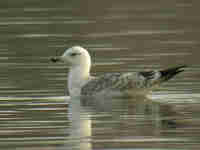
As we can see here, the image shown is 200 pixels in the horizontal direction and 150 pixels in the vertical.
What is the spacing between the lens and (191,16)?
94.5 feet

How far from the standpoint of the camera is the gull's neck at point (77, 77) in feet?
58.8

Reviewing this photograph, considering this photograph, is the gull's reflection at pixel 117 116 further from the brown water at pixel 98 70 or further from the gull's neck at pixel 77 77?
the gull's neck at pixel 77 77

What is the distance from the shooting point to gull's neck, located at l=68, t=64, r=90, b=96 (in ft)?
58.8

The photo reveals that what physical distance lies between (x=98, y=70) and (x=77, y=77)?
6.32 feet

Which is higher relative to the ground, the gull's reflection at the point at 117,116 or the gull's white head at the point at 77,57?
the gull's white head at the point at 77,57

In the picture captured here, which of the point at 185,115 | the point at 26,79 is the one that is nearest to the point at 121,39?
the point at 26,79

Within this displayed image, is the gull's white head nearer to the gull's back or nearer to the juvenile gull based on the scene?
the juvenile gull

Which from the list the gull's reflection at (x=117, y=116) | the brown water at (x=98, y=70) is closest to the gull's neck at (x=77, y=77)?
the brown water at (x=98, y=70)

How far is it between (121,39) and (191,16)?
5.10 metres

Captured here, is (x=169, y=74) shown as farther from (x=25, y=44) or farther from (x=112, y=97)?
(x=25, y=44)

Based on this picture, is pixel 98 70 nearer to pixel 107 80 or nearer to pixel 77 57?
pixel 77 57

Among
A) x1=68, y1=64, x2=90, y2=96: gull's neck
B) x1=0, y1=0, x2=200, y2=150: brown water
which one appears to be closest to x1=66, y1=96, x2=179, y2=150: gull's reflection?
x1=0, y1=0, x2=200, y2=150: brown water

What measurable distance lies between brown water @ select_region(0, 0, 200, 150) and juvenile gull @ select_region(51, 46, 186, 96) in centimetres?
27

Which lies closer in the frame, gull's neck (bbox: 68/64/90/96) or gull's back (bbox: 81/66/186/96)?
gull's back (bbox: 81/66/186/96)
